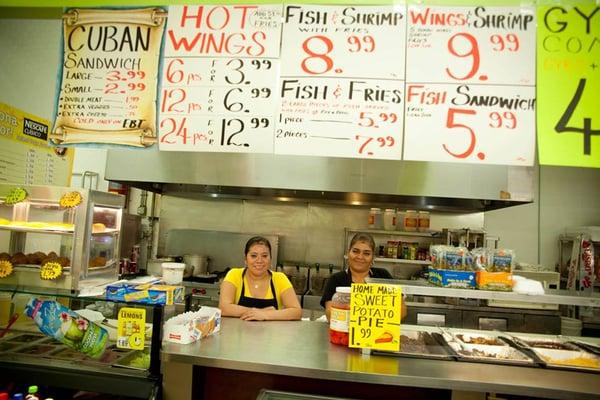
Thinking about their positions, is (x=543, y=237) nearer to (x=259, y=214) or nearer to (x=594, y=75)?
(x=259, y=214)

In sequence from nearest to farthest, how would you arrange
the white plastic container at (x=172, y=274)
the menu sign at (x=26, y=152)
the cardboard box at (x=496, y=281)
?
1. the cardboard box at (x=496, y=281)
2. the white plastic container at (x=172, y=274)
3. the menu sign at (x=26, y=152)

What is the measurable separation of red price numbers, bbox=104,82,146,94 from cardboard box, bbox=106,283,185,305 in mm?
925

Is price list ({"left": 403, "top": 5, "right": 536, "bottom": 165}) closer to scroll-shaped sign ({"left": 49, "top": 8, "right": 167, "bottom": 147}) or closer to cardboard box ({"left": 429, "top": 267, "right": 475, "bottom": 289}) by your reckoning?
cardboard box ({"left": 429, "top": 267, "right": 475, "bottom": 289})

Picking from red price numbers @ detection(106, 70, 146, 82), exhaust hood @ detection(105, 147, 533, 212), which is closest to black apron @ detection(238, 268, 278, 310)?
exhaust hood @ detection(105, 147, 533, 212)

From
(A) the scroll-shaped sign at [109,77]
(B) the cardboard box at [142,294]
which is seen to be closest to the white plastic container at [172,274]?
(B) the cardboard box at [142,294]

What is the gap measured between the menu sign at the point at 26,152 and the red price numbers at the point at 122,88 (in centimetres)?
137

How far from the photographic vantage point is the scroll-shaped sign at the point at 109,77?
1.84 meters

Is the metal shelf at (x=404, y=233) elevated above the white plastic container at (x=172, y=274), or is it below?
above

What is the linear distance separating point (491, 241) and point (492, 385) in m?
4.18

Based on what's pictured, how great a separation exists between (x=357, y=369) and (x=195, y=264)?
14.1 feet

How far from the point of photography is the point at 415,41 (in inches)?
68.4

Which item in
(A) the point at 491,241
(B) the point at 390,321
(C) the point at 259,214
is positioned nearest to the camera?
(B) the point at 390,321

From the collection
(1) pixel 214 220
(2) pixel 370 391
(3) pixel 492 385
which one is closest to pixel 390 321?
(2) pixel 370 391

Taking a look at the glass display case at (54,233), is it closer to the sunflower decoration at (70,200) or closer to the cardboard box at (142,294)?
the sunflower decoration at (70,200)
